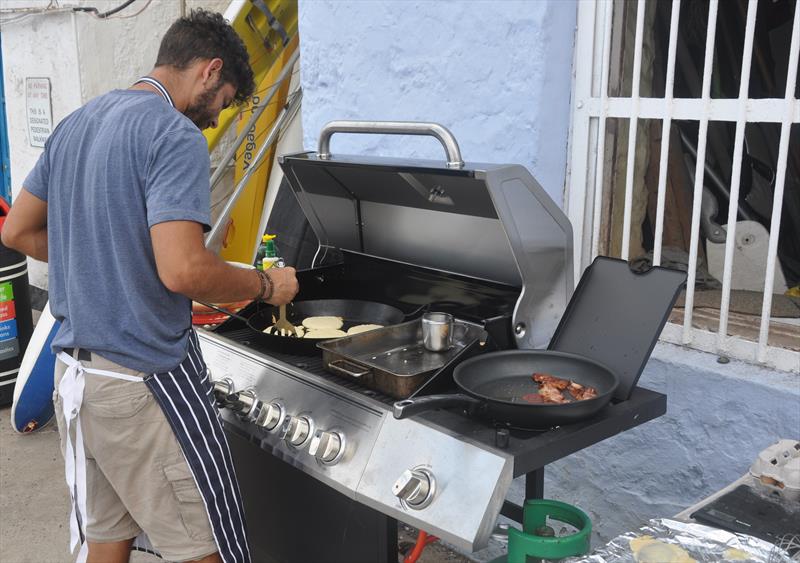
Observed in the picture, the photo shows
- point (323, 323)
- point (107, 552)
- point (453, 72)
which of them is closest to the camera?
point (107, 552)

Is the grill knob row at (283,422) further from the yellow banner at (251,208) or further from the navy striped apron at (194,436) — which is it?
the yellow banner at (251,208)

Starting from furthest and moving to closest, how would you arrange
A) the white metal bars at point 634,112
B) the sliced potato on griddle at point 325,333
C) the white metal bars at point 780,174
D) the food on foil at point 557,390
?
the white metal bars at point 634,112 < the sliced potato on griddle at point 325,333 < the white metal bars at point 780,174 < the food on foil at point 557,390

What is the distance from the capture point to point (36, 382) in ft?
14.8

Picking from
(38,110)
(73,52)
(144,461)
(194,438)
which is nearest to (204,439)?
(194,438)

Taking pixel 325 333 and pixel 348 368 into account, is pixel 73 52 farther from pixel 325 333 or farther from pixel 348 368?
pixel 348 368

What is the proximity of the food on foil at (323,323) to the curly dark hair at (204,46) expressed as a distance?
0.81 m

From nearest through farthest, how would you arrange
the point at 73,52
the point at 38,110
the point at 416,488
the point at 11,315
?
the point at 416,488 → the point at 11,315 → the point at 73,52 → the point at 38,110

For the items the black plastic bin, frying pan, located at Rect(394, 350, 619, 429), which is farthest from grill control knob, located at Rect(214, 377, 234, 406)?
the black plastic bin

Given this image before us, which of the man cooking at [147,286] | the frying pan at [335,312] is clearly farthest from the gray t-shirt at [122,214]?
the frying pan at [335,312]

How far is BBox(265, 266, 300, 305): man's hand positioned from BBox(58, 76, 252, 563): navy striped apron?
262mm

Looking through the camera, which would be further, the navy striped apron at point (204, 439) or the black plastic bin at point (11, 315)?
the black plastic bin at point (11, 315)

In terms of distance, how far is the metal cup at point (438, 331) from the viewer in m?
2.23

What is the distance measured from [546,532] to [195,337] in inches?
45.0

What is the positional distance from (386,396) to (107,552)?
42.7 inches
